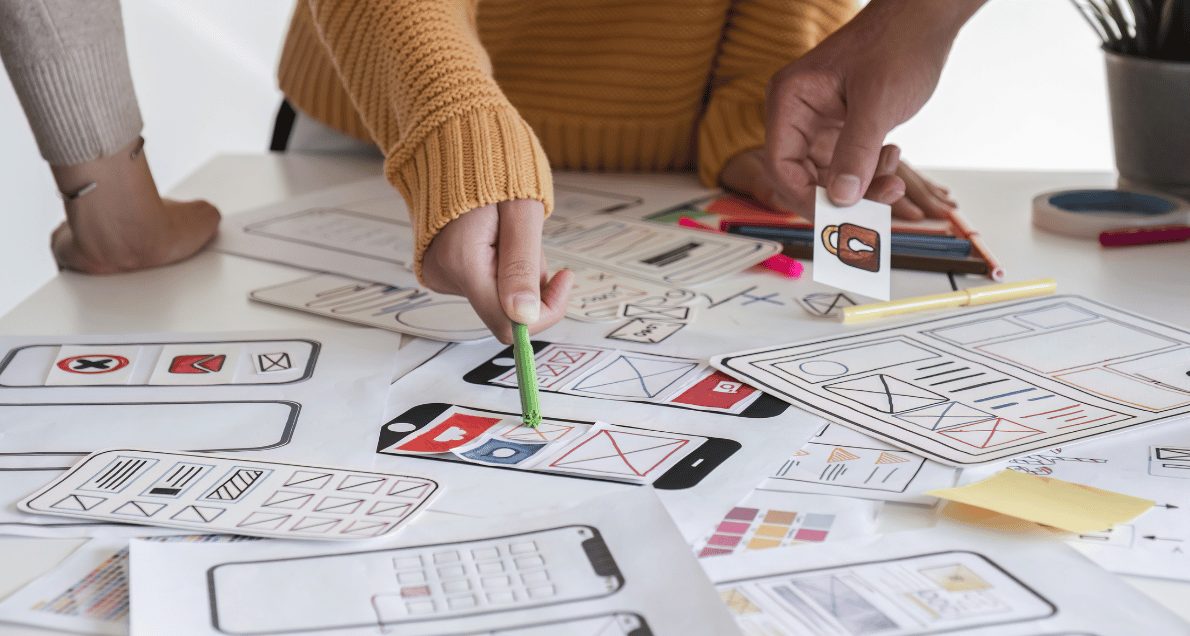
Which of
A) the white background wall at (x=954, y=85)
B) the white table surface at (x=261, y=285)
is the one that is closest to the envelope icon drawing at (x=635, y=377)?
the white table surface at (x=261, y=285)

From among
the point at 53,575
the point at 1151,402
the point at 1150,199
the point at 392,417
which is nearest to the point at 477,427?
the point at 392,417

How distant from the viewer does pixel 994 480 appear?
1.66ft

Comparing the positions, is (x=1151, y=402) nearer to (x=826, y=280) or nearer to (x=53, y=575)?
(x=826, y=280)

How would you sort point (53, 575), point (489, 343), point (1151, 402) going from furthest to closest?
point (489, 343)
point (1151, 402)
point (53, 575)

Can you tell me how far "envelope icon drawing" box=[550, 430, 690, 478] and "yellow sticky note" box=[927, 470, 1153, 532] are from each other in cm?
14

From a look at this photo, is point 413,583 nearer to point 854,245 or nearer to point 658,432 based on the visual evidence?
point 658,432

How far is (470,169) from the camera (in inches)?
26.5

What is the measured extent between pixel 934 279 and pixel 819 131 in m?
0.15

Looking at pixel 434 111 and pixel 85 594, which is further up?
pixel 434 111

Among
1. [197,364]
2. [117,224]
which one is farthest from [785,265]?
[117,224]

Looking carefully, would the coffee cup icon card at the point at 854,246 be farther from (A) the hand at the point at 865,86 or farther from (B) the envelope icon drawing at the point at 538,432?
(B) the envelope icon drawing at the point at 538,432

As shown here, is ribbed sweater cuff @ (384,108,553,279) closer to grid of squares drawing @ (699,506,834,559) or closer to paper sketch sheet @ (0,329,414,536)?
paper sketch sheet @ (0,329,414,536)

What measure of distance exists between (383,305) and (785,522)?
0.40m

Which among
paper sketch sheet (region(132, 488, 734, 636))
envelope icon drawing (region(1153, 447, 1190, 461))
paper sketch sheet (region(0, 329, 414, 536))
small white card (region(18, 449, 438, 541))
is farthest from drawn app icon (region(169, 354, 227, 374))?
envelope icon drawing (region(1153, 447, 1190, 461))
